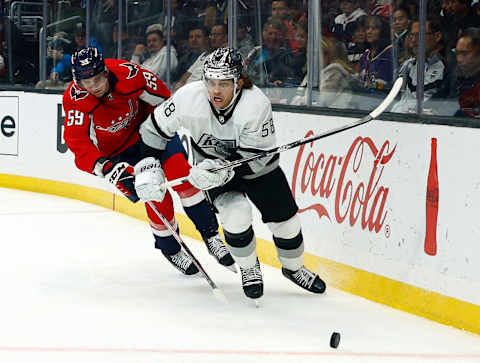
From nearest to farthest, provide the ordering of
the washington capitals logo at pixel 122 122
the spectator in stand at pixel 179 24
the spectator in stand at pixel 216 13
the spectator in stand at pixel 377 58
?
1. the spectator in stand at pixel 377 58
2. the washington capitals logo at pixel 122 122
3. the spectator in stand at pixel 216 13
4. the spectator in stand at pixel 179 24

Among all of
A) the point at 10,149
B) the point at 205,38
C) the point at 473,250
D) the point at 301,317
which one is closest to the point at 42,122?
the point at 10,149

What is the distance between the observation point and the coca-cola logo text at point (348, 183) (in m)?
4.12

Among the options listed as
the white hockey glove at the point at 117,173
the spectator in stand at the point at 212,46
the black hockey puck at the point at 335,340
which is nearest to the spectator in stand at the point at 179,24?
the spectator in stand at the point at 212,46

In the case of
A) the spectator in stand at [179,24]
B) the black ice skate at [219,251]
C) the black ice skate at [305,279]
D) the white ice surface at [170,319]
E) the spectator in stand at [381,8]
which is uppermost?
the spectator in stand at [179,24]

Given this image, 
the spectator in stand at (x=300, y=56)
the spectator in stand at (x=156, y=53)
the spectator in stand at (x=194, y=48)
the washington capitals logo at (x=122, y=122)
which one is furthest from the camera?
the spectator in stand at (x=156, y=53)

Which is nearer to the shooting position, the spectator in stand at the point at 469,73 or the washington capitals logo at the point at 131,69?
the spectator in stand at the point at 469,73

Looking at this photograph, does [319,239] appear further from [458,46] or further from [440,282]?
[458,46]

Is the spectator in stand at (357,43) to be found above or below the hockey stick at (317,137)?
above

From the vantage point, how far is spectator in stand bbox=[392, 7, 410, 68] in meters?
4.11

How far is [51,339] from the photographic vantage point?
11.3ft

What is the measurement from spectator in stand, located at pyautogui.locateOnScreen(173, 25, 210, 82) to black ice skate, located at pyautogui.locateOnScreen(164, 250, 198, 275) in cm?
189

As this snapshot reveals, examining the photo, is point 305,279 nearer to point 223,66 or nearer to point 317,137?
point 317,137

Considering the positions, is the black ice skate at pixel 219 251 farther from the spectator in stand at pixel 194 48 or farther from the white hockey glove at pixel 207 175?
the spectator in stand at pixel 194 48

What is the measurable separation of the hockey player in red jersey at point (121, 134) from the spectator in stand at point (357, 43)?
3.32 feet
